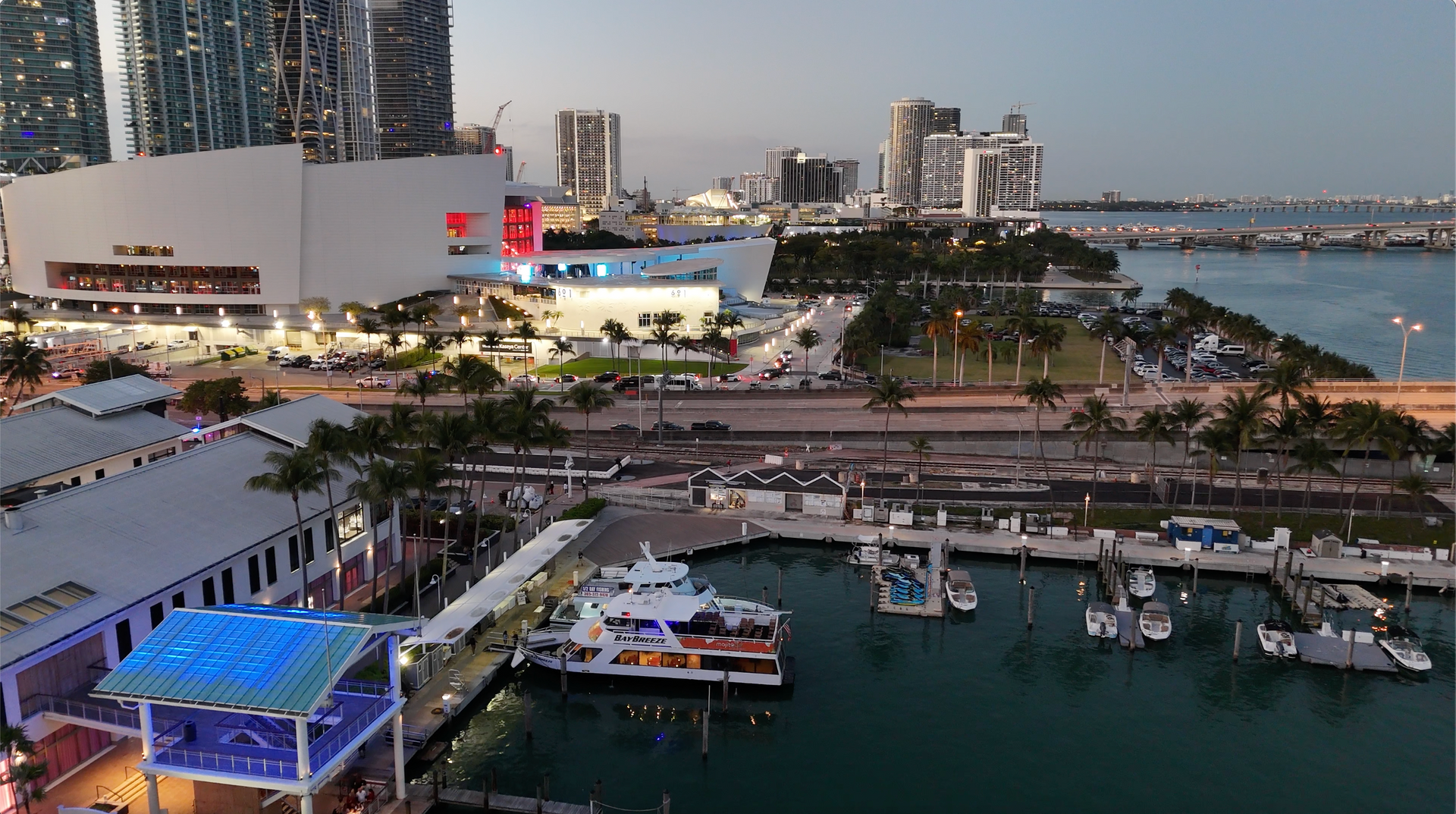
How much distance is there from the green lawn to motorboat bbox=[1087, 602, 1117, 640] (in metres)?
51.9

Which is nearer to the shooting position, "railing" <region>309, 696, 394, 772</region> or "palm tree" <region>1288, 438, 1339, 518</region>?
"railing" <region>309, 696, 394, 772</region>

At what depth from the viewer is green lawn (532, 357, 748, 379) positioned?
287 feet

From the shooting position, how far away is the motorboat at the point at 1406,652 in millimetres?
35625

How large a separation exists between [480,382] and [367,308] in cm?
6695

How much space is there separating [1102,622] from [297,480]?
32251mm

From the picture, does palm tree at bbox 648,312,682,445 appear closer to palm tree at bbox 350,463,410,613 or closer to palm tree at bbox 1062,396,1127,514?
palm tree at bbox 1062,396,1127,514

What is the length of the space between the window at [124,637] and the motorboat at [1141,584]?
39218 mm

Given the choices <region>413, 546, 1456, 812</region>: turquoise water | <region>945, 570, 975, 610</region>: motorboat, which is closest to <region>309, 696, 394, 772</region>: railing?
<region>413, 546, 1456, 812</region>: turquoise water

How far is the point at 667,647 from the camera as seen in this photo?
1363 inches

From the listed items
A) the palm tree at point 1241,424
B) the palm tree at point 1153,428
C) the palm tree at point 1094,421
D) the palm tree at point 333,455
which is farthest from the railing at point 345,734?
the palm tree at point 1241,424

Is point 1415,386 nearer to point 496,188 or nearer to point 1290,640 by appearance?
point 1290,640

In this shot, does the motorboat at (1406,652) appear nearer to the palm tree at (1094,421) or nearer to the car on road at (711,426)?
the palm tree at (1094,421)

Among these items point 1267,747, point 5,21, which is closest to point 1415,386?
point 1267,747

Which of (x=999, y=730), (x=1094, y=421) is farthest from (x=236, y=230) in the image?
(x=999, y=730)
